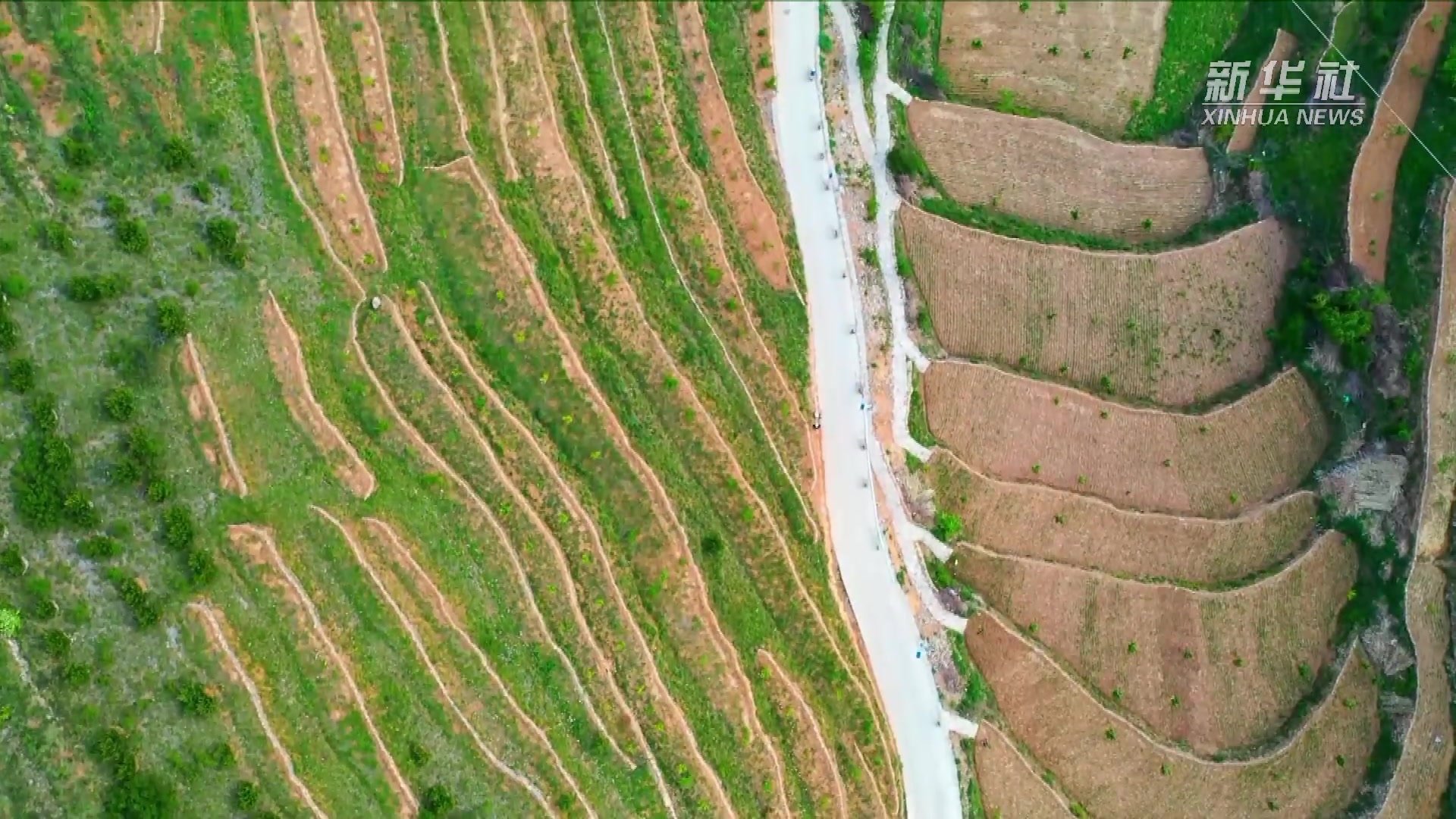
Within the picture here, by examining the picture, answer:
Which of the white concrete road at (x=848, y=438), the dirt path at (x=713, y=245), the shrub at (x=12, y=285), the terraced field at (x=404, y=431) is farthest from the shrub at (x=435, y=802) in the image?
the shrub at (x=12, y=285)

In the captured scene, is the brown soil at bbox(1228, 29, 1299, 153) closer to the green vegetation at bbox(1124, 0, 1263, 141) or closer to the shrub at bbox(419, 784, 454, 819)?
the green vegetation at bbox(1124, 0, 1263, 141)

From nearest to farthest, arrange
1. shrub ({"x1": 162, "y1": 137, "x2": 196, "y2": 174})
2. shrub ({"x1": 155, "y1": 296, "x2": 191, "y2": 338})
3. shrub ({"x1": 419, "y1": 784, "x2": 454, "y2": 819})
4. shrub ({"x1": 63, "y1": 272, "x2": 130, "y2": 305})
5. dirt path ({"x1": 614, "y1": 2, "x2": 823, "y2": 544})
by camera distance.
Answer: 1. shrub ({"x1": 419, "y1": 784, "x2": 454, "y2": 819})
2. shrub ({"x1": 63, "y1": 272, "x2": 130, "y2": 305})
3. shrub ({"x1": 155, "y1": 296, "x2": 191, "y2": 338})
4. shrub ({"x1": 162, "y1": 137, "x2": 196, "y2": 174})
5. dirt path ({"x1": 614, "y1": 2, "x2": 823, "y2": 544})

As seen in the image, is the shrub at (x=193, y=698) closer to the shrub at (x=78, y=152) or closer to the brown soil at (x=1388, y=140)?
the shrub at (x=78, y=152)

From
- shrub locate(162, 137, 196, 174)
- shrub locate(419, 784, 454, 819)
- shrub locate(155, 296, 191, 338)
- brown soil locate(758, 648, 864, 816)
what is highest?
shrub locate(162, 137, 196, 174)

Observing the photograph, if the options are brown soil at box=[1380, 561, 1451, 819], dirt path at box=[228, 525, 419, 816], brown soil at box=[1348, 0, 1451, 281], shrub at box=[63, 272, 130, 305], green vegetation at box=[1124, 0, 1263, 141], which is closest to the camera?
dirt path at box=[228, 525, 419, 816]

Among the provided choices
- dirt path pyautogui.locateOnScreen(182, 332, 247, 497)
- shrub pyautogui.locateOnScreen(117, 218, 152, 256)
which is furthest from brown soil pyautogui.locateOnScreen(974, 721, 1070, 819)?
shrub pyautogui.locateOnScreen(117, 218, 152, 256)

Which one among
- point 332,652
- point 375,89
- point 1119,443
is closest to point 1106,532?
point 1119,443
